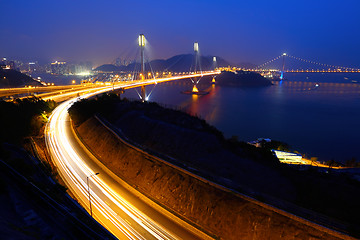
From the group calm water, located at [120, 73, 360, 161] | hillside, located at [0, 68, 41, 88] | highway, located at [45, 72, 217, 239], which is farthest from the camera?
hillside, located at [0, 68, 41, 88]

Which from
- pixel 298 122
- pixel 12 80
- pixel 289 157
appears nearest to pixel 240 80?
pixel 298 122

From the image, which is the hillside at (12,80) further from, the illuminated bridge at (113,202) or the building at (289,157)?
the building at (289,157)

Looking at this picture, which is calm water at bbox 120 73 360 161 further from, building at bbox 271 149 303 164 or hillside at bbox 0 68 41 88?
hillside at bbox 0 68 41 88

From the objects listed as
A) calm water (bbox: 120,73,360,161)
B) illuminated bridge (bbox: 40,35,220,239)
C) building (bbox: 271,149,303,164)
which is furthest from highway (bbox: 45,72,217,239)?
calm water (bbox: 120,73,360,161)

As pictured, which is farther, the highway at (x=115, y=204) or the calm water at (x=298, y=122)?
the calm water at (x=298, y=122)

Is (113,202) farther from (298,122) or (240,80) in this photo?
(240,80)

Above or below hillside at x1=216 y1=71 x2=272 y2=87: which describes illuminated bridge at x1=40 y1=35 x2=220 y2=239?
below

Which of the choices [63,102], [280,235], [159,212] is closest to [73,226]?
[159,212]

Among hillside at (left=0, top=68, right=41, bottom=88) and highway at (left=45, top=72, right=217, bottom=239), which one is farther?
hillside at (left=0, top=68, right=41, bottom=88)

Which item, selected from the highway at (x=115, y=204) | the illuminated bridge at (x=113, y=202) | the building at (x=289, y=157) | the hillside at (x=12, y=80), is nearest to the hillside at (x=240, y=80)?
the hillside at (x=12, y=80)
